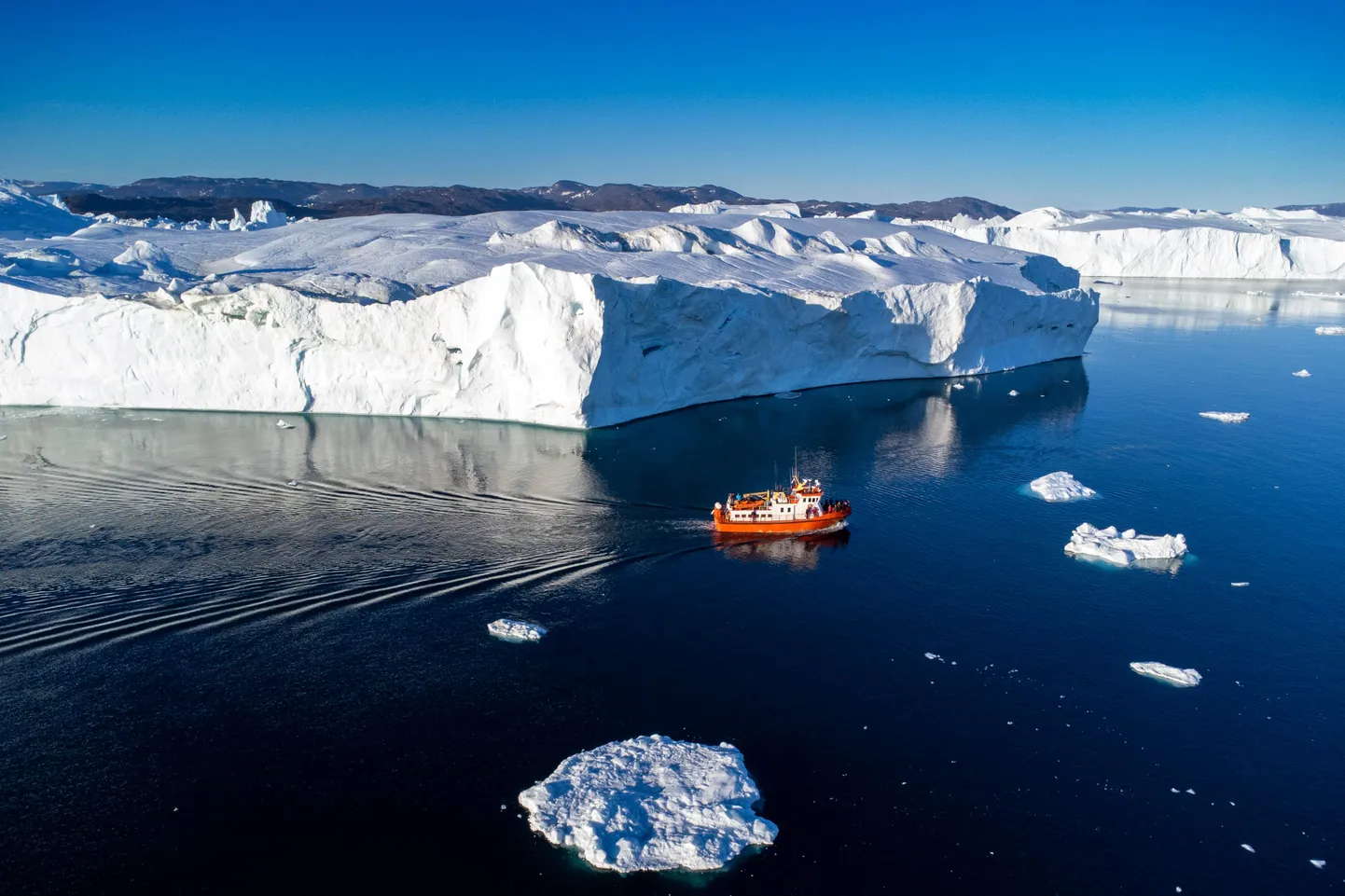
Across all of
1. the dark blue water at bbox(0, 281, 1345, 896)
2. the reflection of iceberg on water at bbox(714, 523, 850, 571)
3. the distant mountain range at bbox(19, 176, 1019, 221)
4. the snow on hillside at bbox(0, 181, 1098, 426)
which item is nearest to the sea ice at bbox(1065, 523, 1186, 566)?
the dark blue water at bbox(0, 281, 1345, 896)

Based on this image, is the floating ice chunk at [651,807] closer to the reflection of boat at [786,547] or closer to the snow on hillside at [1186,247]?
the reflection of boat at [786,547]

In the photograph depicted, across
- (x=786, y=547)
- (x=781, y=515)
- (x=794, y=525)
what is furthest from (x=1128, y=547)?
(x=781, y=515)

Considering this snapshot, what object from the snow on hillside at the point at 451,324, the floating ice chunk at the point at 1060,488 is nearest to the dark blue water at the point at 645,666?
the floating ice chunk at the point at 1060,488

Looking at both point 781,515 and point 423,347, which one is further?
point 423,347

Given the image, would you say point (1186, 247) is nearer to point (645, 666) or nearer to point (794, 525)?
point (794, 525)

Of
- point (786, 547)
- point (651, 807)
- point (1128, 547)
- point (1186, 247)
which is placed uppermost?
point (1186, 247)

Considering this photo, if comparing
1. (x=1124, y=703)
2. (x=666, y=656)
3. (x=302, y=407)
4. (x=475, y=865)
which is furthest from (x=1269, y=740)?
(x=302, y=407)
